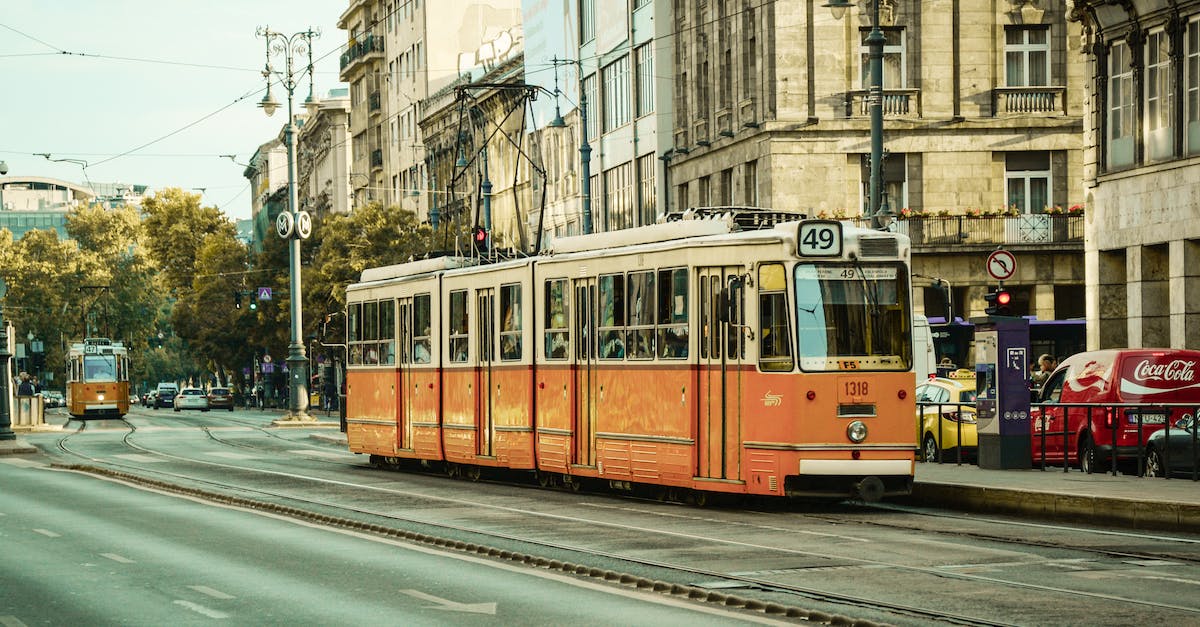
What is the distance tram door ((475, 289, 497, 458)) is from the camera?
25797 mm

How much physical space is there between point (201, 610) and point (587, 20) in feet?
181

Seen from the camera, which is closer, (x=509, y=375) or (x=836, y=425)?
(x=836, y=425)

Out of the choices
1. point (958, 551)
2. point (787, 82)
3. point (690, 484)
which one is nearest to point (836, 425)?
point (690, 484)

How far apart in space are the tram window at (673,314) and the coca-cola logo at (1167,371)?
24.0 ft

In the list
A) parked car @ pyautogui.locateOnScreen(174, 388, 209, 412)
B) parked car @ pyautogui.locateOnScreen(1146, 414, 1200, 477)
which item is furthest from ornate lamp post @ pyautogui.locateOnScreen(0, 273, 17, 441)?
parked car @ pyautogui.locateOnScreen(174, 388, 209, 412)

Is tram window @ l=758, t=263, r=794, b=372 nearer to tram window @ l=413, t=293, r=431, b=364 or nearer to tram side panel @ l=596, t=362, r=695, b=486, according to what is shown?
tram side panel @ l=596, t=362, r=695, b=486

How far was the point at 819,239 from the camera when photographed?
1973cm

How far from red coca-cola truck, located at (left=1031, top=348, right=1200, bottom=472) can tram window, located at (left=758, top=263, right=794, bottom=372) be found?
4.88 m

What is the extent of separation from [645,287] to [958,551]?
705 centimetres

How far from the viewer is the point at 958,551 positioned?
15.4 m

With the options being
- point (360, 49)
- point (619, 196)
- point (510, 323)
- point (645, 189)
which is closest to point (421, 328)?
point (510, 323)

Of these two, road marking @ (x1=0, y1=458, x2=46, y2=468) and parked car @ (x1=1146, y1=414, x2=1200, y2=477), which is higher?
parked car @ (x1=1146, y1=414, x2=1200, y2=477)

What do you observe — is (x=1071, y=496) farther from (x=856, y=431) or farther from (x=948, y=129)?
(x=948, y=129)

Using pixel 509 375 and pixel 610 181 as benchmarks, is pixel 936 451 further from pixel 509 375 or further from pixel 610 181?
pixel 610 181
